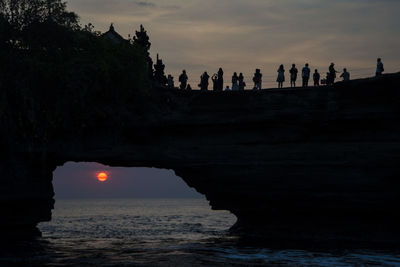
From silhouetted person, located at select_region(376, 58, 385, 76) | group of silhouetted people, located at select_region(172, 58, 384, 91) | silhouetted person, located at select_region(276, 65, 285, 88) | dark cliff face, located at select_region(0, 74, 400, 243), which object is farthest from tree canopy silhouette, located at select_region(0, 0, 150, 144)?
→ silhouetted person, located at select_region(376, 58, 385, 76)

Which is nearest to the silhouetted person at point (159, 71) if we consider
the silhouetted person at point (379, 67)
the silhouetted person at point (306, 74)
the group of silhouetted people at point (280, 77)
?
the group of silhouetted people at point (280, 77)

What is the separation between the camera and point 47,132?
2314cm

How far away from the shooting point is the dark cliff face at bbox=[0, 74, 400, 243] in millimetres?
Result: 22172

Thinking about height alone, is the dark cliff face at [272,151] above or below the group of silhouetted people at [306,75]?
below

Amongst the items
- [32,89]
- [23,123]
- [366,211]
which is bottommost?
[366,211]

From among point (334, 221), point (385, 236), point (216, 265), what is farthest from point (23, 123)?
point (385, 236)

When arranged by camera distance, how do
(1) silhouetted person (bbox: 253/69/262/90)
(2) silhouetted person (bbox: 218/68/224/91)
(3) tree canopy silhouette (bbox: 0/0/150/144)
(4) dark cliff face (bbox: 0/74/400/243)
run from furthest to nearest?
(2) silhouetted person (bbox: 218/68/224/91)
(1) silhouetted person (bbox: 253/69/262/90)
(4) dark cliff face (bbox: 0/74/400/243)
(3) tree canopy silhouette (bbox: 0/0/150/144)

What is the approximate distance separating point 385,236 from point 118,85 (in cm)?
1411

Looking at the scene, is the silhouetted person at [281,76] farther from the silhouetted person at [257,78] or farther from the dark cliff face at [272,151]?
the dark cliff face at [272,151]

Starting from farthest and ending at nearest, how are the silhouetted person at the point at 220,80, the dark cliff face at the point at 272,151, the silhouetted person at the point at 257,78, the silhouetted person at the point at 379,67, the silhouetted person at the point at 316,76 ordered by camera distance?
the silhouetted person at the point at 220,80 < the silhouetted person at the point at 257,78 < the silhouetted person at the point at 316,76 < the silhouetted person at the point at 379,67 < the dark cliff face at the point at 272,151

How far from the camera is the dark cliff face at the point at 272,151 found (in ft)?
72.7

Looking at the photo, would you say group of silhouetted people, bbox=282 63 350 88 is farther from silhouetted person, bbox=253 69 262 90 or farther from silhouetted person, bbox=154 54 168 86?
silhouetted person, bbox=154 54 168 86

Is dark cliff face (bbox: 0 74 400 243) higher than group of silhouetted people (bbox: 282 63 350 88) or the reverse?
the reverse

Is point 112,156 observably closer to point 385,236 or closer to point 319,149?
point 319,149
